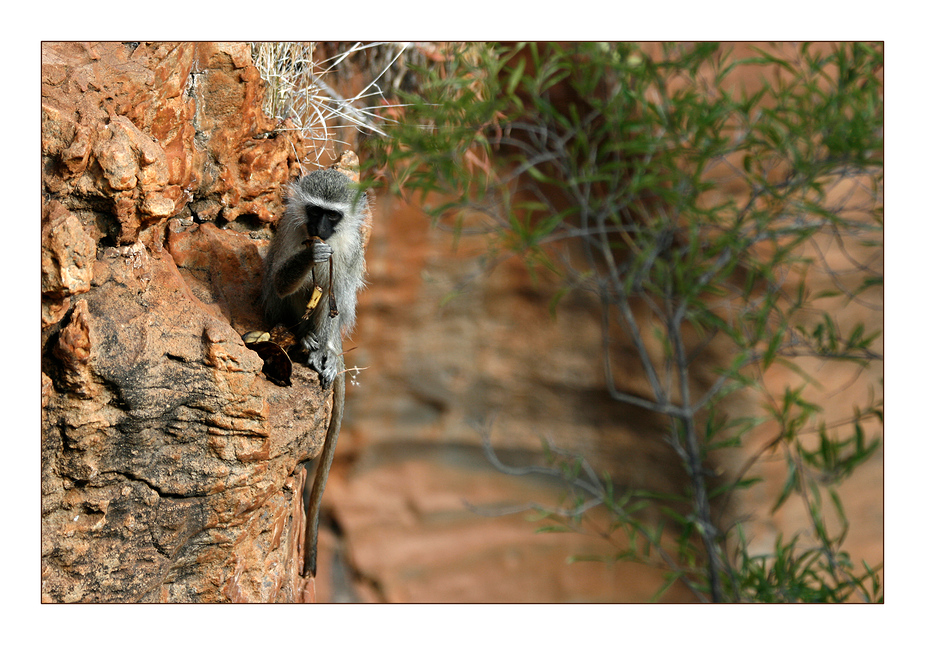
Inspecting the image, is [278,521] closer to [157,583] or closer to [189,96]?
[157,583]

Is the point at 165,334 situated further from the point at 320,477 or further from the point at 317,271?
the point at 320,477

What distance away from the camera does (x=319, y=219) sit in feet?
6.59

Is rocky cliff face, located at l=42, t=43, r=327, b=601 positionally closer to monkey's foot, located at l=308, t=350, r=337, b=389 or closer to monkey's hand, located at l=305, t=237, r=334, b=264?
monkey's foot, located at l=308, t=350, r=337, b=389

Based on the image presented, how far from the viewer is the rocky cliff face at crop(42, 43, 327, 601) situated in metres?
1.47

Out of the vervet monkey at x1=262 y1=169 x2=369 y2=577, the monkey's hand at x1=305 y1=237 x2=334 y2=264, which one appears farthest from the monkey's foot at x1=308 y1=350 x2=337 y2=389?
the monkey's hand at x1=305 y1=237 x2=334 y2=264

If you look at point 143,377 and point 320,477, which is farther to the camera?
point 320,477

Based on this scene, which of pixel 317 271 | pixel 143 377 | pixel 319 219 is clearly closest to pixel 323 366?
pixel 317 271

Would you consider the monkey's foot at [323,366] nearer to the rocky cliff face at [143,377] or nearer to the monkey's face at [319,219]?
the rocky cliff face at [143,377]

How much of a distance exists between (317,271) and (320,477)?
0.68 meters

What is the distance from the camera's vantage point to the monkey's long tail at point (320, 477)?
2.15 metres

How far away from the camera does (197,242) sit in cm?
201

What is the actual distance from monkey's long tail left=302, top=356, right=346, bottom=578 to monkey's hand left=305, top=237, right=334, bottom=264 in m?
0.37

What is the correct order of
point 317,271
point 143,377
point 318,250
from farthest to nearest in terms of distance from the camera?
point 317,271
point 318,250
point 143,377

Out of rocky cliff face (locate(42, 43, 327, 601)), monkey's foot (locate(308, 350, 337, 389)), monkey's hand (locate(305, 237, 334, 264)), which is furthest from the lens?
monkey's foot (locate(308, 350, 337, 389))
